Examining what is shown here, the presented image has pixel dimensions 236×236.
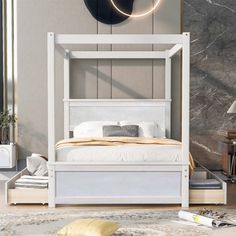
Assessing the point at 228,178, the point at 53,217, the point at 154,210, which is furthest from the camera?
the point at 228,178

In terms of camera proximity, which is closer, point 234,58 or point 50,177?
point 50,177

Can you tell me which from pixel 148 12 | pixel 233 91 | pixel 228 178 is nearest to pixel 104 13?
pixel 148 12

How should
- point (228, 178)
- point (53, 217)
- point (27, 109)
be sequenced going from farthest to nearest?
point (27, 109) → point (228, 178) → point (53, 217)

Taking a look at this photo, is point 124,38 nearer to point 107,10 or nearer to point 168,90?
point 168,90

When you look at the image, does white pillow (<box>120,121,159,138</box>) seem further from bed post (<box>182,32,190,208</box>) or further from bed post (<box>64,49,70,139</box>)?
bed post (<box>182,32,190,208</box>)

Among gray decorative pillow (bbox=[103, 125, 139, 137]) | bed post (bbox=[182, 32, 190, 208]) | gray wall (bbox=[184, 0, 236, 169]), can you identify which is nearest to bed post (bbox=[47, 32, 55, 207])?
bed post (bbox=[182, 32, 190, 208])

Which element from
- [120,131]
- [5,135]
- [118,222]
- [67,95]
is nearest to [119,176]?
[118,222]

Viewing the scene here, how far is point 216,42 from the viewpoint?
694cm

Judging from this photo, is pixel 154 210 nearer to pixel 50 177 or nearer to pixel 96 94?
pixel 50 177

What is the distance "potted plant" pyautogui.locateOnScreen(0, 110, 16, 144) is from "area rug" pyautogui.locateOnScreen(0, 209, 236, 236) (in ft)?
7.43

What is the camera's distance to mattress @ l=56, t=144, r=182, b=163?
15.5ft

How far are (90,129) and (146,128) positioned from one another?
2.23 feet

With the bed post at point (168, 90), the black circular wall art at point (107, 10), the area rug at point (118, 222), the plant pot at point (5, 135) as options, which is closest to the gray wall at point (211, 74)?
the bed post at point (168, 90)

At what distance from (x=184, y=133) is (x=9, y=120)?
2724mm
